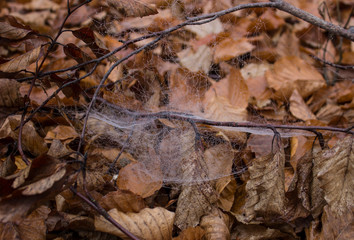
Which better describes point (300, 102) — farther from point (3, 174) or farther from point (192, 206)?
point (3, 174)

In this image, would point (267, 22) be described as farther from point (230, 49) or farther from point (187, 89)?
point (187, 89)

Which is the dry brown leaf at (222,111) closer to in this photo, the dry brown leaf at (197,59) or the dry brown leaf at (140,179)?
the dry brown leaf at (197,59)

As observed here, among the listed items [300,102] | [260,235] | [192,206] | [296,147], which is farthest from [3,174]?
[300,102]

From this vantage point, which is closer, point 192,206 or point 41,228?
point 41,228

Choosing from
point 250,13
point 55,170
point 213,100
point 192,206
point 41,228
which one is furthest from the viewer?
point 250,13

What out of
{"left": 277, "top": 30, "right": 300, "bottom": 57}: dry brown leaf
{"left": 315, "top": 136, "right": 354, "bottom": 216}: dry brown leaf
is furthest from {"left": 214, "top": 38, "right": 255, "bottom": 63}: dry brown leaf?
{"left": 315, "top": 136, "right": 354, "bottom": 216}: dry brown leaf

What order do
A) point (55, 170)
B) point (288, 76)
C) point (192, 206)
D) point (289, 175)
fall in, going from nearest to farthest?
point (55, 170) → point (192, 206) → point (289, 175) → point (288, 76)

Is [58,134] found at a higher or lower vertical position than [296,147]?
higher
